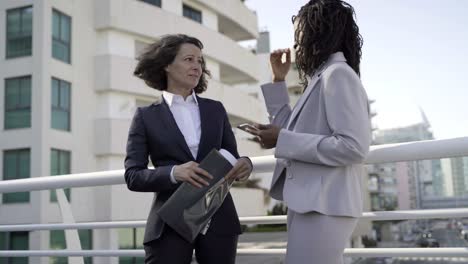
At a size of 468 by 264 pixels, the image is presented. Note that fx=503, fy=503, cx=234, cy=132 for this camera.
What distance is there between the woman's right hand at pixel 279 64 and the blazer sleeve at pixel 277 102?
0.06 m

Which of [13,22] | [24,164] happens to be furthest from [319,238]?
[13,22]

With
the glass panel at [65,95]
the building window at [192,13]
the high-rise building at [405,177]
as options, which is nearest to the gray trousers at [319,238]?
the glass panel at [65,95]

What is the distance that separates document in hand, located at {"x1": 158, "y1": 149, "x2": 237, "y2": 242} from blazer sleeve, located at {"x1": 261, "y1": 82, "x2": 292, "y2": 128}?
0.27m

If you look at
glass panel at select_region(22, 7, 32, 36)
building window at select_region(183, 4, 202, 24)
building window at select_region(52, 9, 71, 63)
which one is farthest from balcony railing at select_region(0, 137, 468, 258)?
building window at select_region(183, 4, 202, 24)

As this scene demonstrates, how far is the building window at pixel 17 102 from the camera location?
16656mm

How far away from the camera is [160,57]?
6.72 ft

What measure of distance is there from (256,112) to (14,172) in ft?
42.4

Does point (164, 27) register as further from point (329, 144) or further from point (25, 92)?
point (329, 144)

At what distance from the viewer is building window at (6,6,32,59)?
16891mm

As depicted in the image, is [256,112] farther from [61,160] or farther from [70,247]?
[70,247]

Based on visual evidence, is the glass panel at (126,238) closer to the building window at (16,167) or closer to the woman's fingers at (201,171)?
the building window at (16,167)

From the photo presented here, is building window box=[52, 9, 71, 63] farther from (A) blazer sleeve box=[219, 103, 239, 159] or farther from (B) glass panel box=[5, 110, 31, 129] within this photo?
(A) blazer sleeve box=[219, 103, 239, 159]

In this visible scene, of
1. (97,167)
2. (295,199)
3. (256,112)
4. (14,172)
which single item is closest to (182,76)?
(295,199)

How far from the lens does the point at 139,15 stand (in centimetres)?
1953
